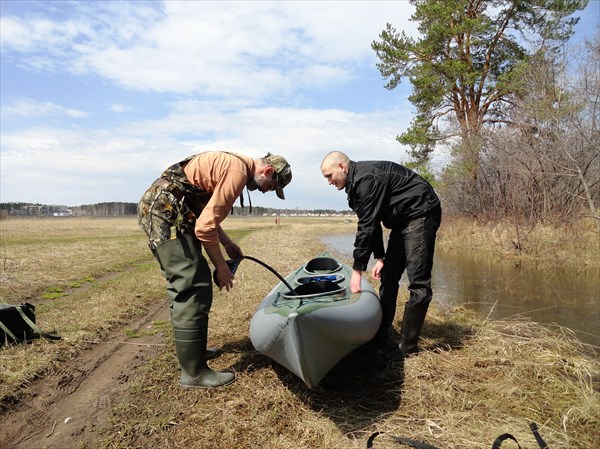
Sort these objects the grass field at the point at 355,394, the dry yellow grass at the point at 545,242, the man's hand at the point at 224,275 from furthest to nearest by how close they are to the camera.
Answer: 1. the dry yellow grass at the point at 545,242
2. the man's hand at the point at 224,275
3. the grass field at the point at 355,394

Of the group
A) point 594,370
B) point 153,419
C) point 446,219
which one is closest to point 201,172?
point 153,419

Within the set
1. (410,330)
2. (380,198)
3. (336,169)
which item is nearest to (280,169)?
(336,169)

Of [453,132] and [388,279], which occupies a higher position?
[453,132]

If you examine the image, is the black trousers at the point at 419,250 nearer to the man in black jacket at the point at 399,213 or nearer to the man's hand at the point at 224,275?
the man in black jacket at the point at 399,213

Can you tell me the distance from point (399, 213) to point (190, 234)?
6.92 feet

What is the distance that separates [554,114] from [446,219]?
7.83m

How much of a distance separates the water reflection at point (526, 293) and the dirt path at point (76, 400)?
5.27m

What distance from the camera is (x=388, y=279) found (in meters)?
4.50

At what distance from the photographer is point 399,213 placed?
4.17 metres

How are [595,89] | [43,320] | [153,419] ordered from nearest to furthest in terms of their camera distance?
[153,419], [43,320], [595,89]

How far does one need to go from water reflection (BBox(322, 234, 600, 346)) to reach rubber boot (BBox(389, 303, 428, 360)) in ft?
8.87

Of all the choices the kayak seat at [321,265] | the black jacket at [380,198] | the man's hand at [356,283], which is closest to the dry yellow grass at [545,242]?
the kayak seat at [321,265]

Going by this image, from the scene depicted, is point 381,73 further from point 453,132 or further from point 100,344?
point 100,344

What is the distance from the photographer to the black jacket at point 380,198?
391 centimetres
